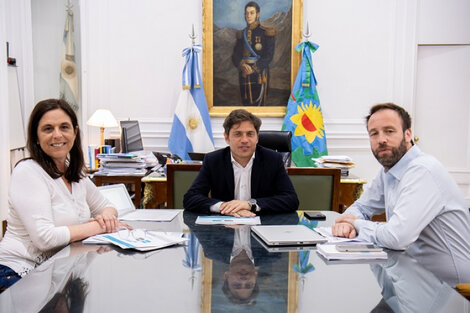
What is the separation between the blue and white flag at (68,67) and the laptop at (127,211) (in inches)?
142

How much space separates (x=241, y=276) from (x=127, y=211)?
3.92ft

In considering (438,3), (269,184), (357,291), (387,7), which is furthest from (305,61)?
(357,291)

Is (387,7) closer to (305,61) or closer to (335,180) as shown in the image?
(305,61)

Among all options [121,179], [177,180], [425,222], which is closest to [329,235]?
[425,222]

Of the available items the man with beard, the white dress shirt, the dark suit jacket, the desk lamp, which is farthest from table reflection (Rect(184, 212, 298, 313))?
the desk lamp

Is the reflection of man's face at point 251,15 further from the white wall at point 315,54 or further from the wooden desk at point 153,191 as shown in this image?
the wooden desk at point 153,191

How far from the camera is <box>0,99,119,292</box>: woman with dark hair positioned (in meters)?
1.63

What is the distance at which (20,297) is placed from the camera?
1.07 meters

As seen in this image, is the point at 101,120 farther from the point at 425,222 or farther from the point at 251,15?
the point at 425,222

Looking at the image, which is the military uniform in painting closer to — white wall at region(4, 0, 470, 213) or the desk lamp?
white wall at region(4, 0, 470, 213)

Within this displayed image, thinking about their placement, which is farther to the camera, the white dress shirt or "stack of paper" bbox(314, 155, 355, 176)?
"stack of paper" bbox(314, 155, 355, 176)

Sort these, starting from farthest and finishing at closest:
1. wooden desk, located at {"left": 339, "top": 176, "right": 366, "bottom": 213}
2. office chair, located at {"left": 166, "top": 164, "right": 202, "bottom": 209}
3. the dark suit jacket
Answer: wooden desk, located at {"left": 339, "top": 176, "right": 366, "bottom": 213}, office chair, located at {"left": 166, "top": 164, "right": 202, "bottom": 209}, the dark suit jacket

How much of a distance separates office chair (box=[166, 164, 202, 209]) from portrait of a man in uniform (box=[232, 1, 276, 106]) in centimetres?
285

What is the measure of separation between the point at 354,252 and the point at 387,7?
15.9 feet
